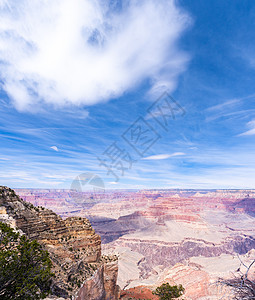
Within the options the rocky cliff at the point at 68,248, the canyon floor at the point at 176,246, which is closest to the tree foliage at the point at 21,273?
the rocky cliff at the point at 68,248

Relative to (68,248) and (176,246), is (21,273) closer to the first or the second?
(68,248)

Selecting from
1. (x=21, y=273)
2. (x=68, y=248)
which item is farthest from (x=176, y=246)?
(x=21, y=273)

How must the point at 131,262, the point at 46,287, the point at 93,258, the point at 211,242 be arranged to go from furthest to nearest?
the point at 211,242 → the point at 131,262 → the point at 93,258 → the point at 46,287

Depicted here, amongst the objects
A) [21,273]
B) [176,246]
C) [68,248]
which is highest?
[21,273]

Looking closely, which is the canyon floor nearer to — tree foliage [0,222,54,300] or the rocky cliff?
the rocky cliff

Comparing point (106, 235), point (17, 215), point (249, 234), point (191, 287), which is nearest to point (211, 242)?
point (249, 234)

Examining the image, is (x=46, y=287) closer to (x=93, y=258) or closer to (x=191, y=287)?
(x=93, y=258)

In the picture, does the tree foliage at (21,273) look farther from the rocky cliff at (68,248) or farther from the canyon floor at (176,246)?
the canyon floor at (176,246)

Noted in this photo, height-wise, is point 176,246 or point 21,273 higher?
point 21,273

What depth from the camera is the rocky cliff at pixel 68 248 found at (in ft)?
53.0

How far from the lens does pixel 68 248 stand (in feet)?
68.8

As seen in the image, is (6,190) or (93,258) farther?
(93,258)

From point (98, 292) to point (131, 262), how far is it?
269 ft

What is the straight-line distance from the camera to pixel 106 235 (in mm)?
139875
